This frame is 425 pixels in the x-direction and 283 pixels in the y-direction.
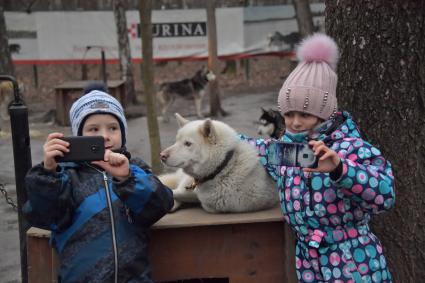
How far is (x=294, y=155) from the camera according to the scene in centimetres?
216

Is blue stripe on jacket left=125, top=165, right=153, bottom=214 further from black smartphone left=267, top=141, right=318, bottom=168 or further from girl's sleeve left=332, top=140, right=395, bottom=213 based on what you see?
girl's sleeve left=332, top=140, right=395, bottom=213

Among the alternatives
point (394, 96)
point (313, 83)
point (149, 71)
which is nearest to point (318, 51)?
point (313, 83)

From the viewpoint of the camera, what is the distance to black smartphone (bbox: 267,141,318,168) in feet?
6.97

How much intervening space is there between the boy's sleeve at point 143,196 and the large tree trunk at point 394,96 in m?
1.21

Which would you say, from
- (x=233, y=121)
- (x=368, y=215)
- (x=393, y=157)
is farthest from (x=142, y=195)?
(x=233, y=121)

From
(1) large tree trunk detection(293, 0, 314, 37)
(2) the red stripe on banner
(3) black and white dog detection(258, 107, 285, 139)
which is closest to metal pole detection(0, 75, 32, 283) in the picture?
(3) black and white dog detection(258, 107, 285, 139)

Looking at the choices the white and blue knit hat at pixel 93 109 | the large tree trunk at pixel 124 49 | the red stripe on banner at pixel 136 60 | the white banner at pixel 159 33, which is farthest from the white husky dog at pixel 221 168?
the white banner at pixel 159 33

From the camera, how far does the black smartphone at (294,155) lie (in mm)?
2123

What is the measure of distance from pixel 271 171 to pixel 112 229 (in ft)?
2.99

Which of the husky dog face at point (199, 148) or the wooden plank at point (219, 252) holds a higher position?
the husky dog face at point (199, 148)

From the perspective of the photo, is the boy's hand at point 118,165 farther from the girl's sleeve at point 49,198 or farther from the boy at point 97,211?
the girl's sleeve at point 49,198

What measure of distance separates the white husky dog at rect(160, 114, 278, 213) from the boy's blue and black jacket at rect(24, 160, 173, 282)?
0.44 meters

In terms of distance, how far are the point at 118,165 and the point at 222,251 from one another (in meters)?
0.75

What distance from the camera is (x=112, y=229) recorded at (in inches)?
90.4
